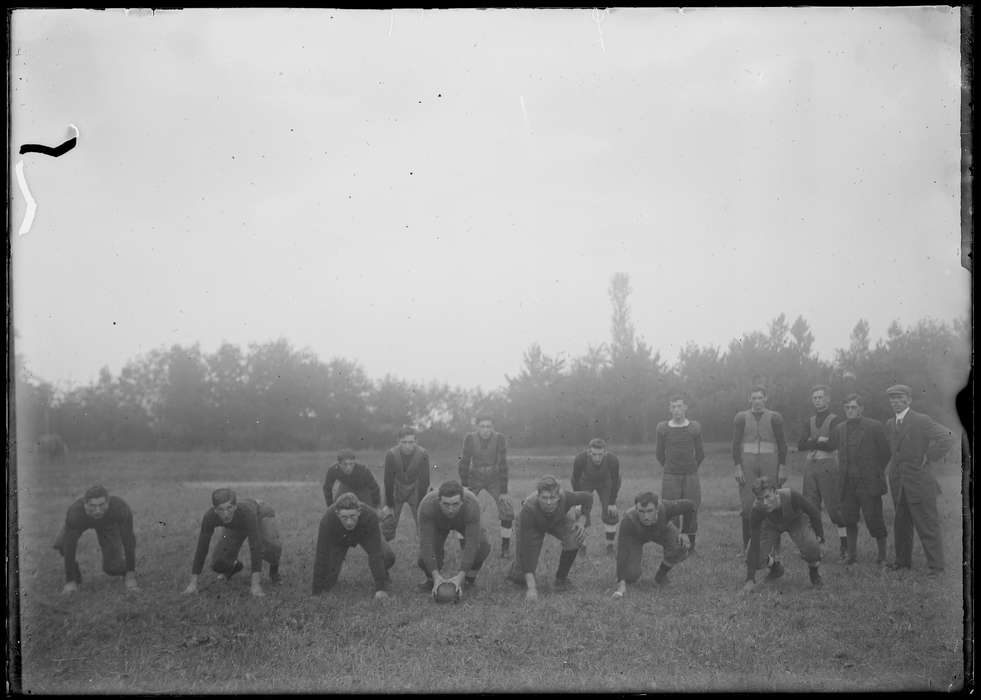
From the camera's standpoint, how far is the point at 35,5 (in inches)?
246

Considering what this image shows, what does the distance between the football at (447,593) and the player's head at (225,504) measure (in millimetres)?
1834

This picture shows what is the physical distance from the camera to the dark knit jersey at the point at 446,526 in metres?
6.52

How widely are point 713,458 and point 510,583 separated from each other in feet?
6.68

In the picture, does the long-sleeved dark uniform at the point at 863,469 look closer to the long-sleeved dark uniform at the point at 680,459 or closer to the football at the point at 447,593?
the long-sleeved dark uniform at the point at 680,459

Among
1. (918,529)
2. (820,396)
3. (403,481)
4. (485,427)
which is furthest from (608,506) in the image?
(918,529)

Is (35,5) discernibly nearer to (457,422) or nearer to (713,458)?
(457,422)

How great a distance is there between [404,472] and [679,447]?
240cm

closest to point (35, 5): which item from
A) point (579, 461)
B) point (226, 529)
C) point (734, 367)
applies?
point (226, 529)

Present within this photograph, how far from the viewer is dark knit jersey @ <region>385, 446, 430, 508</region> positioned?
6.96 m

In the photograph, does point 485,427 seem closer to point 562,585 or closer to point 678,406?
point 562,585

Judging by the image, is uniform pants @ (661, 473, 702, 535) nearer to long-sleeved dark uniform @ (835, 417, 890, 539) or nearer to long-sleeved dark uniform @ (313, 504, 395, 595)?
long-sleeved dark uniform @ (835, 417, 890, 539)

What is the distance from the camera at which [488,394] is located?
699cm

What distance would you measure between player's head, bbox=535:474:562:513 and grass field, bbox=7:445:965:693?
159 millimetres

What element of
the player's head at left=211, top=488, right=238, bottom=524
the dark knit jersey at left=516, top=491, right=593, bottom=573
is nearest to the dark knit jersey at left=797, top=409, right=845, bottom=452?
the dark knit jersey at left=516, top=491, right=593, bottom=573
